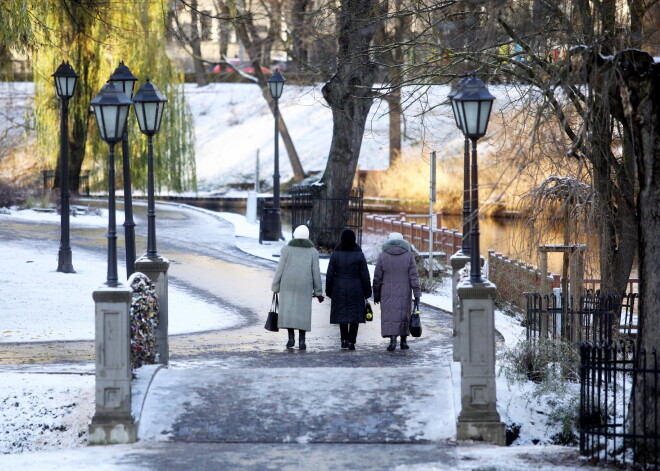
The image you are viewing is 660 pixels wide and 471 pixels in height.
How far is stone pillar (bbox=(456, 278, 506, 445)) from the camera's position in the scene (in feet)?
31.6

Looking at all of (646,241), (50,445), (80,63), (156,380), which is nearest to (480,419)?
(646,241)

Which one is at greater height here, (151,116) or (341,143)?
(341,143)

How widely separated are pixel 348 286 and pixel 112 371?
4.22 m

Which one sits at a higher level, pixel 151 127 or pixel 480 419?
pixel 151 127

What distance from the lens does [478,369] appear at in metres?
9.74

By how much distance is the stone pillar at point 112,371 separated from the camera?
31.4 ft

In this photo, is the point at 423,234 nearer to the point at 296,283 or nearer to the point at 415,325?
the point at 415,325

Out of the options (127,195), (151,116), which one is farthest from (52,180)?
(151,116)

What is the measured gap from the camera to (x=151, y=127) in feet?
46.7

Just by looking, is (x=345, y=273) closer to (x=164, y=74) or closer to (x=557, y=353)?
(x=557, y=353)

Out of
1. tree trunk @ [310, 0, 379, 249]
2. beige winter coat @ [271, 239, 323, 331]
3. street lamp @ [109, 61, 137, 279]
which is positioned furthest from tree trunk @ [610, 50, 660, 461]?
tree trunk @ [310, 0, 379, 249]

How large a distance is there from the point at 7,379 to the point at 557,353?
6.02 meters

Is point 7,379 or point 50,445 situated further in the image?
point 7,379

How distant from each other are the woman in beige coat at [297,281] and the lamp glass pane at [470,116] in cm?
279
